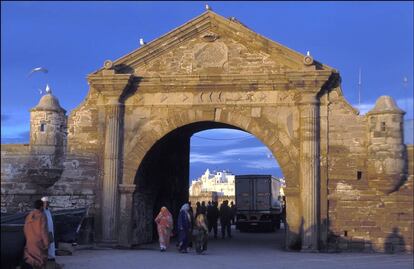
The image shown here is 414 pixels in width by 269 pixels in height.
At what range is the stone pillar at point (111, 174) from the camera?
57.7ft

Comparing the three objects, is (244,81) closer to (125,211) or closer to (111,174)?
(111,174)

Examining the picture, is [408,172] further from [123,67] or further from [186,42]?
[123,67]

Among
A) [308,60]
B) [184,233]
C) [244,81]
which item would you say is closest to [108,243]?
[184,233]

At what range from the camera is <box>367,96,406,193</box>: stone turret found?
16.2 meters

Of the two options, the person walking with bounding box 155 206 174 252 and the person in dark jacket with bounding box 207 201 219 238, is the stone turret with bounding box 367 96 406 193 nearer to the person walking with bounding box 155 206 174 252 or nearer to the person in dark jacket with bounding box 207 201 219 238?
the person walking with bounding box 155 206 174 252

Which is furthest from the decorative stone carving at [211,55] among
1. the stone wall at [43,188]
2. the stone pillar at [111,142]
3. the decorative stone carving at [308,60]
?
the stone wall at [43,188]

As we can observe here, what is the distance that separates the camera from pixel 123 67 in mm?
18141

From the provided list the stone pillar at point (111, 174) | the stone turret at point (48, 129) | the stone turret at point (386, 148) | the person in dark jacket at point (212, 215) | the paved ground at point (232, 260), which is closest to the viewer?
the paved ground at point (232, 260)

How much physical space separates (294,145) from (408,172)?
10.2 ft

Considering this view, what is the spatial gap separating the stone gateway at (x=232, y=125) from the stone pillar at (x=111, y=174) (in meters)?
0.03

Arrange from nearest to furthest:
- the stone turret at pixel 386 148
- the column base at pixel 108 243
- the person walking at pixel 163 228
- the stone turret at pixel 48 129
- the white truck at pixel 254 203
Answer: the stone turret at pixel 386 148, the stone turret at pixel 48 129, the person walking at pixel 163 228, the column base at pixel 108 243, the white truck at pixel 254 203

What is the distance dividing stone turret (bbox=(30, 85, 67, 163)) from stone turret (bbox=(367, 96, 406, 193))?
8.33 metres

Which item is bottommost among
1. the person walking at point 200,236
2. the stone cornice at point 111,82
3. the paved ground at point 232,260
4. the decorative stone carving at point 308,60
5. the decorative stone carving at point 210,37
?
the paved ground at point 232,260

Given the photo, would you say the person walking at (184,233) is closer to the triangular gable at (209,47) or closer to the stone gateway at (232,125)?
the stone gateway at (232,125)
